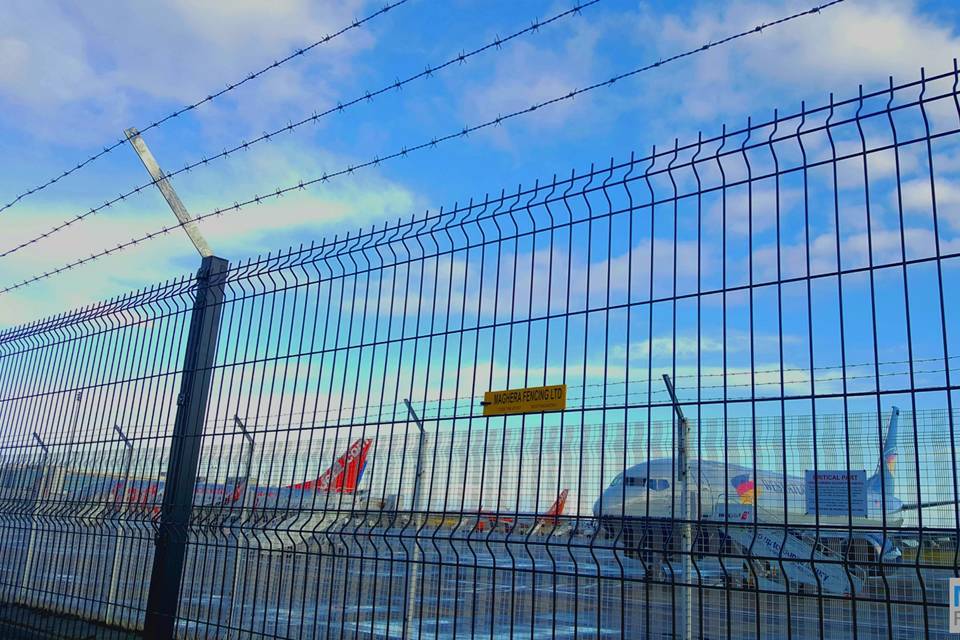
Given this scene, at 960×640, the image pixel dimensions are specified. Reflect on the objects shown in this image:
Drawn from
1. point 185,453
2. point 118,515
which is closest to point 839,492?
point 185,453

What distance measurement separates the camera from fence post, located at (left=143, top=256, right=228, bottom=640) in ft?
22.3

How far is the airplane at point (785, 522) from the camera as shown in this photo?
362cm

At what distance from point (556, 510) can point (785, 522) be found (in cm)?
138

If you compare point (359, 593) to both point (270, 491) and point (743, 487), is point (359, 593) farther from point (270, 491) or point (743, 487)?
point (743, 487)

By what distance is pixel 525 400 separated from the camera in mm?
4828

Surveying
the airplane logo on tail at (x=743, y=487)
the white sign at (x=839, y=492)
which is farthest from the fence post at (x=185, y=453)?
the airplane logo on tail at (x=743, y=487)

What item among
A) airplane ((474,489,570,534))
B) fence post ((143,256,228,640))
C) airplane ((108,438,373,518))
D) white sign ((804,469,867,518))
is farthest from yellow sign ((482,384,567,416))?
fence post ((143,256,228,640))

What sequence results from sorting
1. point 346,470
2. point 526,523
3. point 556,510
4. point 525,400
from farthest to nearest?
point 346,470, point 526,523, point 525,400, point 556,510

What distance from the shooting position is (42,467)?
8.80m

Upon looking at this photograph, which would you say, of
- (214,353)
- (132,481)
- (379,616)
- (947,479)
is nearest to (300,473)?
(214,353)

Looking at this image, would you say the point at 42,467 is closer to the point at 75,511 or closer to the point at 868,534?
the point at 75,511

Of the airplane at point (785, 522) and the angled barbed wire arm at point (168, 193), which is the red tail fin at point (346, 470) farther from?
the angled barbed wire arm at point (168, 193)

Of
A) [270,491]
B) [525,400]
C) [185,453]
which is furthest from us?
[185,453]

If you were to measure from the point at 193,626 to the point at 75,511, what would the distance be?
1.90 meters
